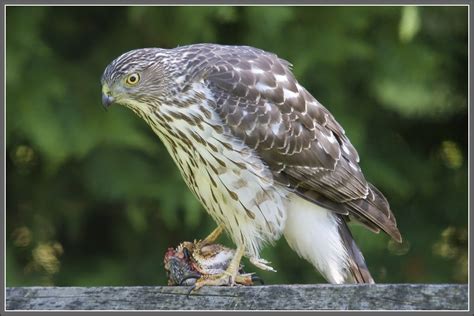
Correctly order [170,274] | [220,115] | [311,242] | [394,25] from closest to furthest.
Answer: [170,274] < [220,115] < [311,242] < [394,25]

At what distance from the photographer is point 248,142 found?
401cm

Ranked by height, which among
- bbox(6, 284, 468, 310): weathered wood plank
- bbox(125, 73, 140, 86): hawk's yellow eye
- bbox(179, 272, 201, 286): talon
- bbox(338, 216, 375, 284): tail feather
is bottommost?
bbox(338, 216, 375, 284): tail feather

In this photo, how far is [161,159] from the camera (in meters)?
6.36

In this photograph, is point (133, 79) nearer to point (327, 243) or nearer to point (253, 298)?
point (327, 243)

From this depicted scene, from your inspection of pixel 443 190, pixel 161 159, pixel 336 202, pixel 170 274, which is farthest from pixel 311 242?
pixel 443 190

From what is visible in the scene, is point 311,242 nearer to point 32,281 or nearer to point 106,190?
point 106,190

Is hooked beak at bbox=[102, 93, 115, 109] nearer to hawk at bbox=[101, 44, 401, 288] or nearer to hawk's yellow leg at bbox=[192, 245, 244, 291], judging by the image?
hawk at bbox=[101, 44, 401, 288]

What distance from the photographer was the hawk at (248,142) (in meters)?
3.98

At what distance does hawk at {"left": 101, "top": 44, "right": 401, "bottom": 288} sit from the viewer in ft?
13.1

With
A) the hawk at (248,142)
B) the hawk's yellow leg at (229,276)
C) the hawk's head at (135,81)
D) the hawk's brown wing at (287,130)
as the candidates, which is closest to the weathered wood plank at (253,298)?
the hawk's yellow leg at (229,276)

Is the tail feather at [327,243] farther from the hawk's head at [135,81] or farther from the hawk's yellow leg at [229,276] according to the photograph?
the hawk's head at [135,81]

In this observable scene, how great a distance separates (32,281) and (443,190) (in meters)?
2.83

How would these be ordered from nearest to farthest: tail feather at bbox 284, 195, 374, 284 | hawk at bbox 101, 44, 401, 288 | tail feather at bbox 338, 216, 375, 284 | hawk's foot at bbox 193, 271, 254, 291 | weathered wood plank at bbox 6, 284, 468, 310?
weathered wood plank at bbox 6, 284, 468, 310 < hawk's foot at bbox 193, 271, 254, 291 < hawk at bbox 101, 44, 401, 288 < tail feather at bbox 284, 195, 374, 284 < tail feather at bbox 338, 216, 375, 284

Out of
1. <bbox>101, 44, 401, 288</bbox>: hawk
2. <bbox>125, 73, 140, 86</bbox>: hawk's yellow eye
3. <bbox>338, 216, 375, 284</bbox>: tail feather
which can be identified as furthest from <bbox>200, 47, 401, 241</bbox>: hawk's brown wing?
<bbox>125, 73, 140, 86</bbox>: hawk's yellow eye
